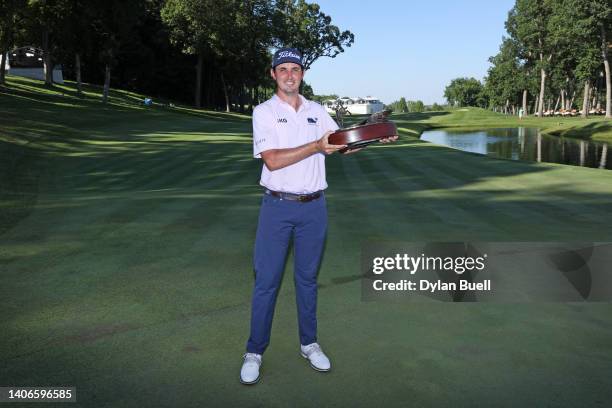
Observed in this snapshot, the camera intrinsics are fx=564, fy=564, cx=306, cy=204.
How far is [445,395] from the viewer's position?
4273 mm

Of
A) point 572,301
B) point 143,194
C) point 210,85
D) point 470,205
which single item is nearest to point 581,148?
point 470,205

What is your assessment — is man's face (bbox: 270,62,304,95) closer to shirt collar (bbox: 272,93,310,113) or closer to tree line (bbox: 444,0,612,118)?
shirt collar (bbox: 272,93,310,113)

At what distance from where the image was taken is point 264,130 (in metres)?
4.63

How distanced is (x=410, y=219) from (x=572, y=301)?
4.80 m

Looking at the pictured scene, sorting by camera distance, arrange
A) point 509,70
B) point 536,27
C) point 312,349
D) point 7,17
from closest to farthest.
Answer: point 312,349 < point 7,17 < point 536,27 < point 509,70

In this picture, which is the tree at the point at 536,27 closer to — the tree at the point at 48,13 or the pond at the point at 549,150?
the pond at the point at 549,150

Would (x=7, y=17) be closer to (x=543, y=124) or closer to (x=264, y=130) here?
(x=264, y=130)

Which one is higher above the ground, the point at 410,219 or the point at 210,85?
the point at 210,85

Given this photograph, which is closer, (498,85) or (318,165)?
(318,165)

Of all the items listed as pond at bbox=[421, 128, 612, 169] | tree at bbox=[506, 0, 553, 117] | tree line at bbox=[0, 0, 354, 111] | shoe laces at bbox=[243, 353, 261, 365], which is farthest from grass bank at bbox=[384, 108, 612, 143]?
shoe laces at bbox=[243, 353, 261, 365]

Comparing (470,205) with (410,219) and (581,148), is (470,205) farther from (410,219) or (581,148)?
(581,148)

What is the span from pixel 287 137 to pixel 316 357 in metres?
1.87

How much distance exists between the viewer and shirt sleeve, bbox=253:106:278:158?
15.1ft

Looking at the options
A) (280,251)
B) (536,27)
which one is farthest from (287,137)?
(536,27)
